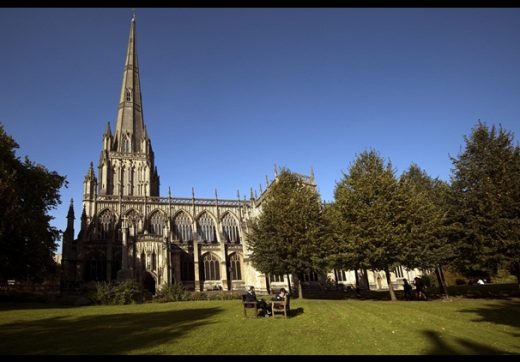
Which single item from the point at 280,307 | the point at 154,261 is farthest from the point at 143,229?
the point at 280,307

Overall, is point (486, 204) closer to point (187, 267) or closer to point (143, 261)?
point (143, 261)

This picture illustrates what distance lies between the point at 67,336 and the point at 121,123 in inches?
2589

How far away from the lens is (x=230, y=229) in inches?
2506

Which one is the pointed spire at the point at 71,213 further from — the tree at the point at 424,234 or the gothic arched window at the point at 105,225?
the tree at the point at 424,234

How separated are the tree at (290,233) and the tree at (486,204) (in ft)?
34.9

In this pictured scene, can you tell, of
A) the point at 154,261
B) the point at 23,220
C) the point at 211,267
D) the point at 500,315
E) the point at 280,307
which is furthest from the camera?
the point at 211,267

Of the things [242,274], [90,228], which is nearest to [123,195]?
[90,228]

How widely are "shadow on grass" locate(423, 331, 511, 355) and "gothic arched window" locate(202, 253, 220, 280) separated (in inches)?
1807

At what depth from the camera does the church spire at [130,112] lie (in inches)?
2726

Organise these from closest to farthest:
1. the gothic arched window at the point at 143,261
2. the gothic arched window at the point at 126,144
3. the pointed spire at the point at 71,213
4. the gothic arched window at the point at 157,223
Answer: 1. the gothic arched window at the point at 143,261
2. the pointed spire at the point at 71,213
3. the gothic arched window at the point at 157,223
4. the gothic arched window at the point at 126,144

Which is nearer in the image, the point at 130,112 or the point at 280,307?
the point at 280,307

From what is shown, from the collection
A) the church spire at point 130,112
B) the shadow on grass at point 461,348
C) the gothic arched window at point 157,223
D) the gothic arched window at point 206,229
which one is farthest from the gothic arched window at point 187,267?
the shadow on grass at point 461,348

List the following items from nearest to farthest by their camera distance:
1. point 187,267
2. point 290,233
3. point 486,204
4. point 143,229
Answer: point 486,204 < point 290,233 < point 187,267 < point 143,229

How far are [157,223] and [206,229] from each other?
8449mm
